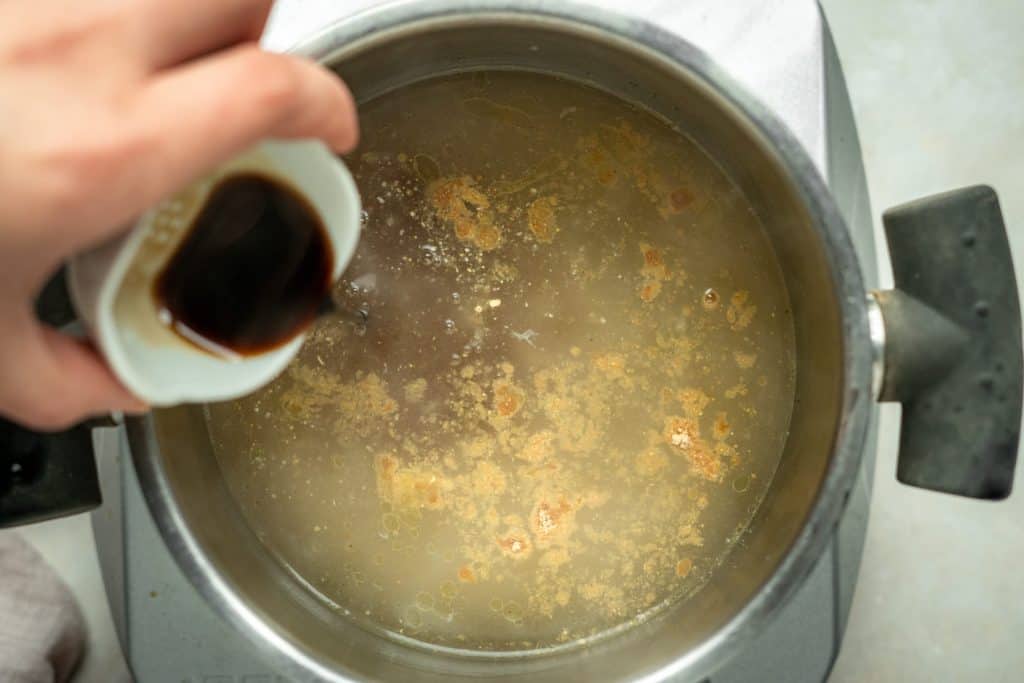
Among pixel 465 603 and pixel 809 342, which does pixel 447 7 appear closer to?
pixel 809 342

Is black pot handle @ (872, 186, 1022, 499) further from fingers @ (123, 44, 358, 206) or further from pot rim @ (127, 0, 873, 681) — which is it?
fingers @ (123, 44, 358, 206)

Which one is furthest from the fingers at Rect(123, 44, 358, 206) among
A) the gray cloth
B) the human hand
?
the gray cloth

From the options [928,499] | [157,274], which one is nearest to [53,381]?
[157,274]

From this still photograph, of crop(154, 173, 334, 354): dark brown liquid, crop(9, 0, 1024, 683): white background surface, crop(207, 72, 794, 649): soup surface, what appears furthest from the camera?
crop(9, 0, 1024, 683): white background surface

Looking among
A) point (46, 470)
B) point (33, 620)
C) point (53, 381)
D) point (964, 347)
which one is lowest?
point (33, 620)

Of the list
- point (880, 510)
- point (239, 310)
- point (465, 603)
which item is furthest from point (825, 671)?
point (239, 310)

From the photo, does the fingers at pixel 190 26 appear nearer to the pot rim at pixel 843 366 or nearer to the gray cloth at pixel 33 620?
the pot rim at pixel 843 366

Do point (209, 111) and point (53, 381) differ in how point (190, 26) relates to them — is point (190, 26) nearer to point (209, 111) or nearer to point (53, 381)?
point (209, 111)

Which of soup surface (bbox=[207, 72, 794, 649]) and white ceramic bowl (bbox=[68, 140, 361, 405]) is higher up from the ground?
white ceramic bowl (bbox=[68, 140, 361, 405])
